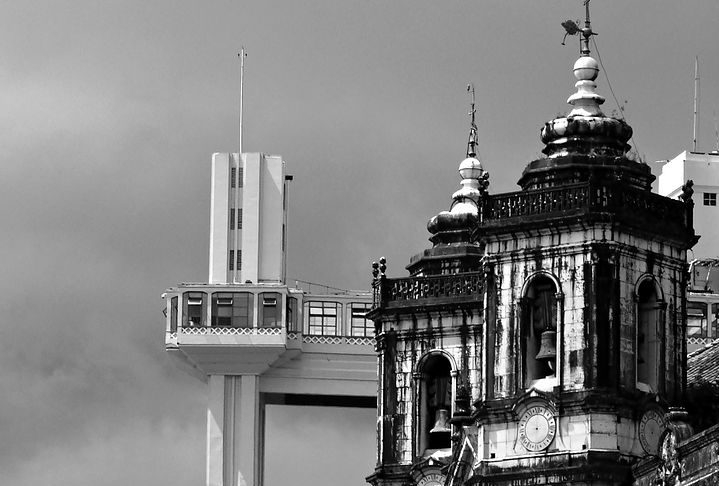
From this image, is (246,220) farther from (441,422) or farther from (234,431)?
(441,422)

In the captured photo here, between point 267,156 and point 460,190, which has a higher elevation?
point 267,156

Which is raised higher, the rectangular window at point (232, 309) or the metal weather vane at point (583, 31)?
the rectangular window at point (232, 309)

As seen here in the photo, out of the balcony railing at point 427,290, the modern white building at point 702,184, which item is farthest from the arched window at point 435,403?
the modern white building at point 702,184

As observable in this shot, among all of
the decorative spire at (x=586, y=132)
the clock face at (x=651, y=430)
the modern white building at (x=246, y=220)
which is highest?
the modern white building at (x=246, y=220)

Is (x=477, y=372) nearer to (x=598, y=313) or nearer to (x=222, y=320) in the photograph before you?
(x=598, y=313)

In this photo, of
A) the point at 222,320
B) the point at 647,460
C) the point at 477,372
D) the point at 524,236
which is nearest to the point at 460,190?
the point at 477,372

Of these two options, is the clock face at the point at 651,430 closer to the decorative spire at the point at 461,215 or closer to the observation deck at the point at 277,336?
the decorative spire at the point at 461,215

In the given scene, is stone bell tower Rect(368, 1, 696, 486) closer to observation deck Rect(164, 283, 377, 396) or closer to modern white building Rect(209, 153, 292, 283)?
observation deck Rect(164, 283, 377, 396)

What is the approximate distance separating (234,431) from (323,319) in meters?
10.8

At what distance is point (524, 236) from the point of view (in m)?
71.1

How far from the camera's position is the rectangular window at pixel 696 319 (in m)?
172

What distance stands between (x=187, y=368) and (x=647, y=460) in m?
128

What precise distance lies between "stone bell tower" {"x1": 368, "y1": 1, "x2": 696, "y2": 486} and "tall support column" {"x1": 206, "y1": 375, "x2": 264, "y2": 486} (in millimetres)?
114706

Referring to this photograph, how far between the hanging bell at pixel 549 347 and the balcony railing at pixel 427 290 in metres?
12.9
